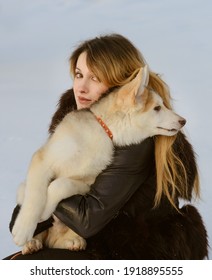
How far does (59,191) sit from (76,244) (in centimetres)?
28

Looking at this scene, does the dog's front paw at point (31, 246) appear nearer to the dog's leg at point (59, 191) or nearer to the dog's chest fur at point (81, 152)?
the dog's leg at point (59, 191)

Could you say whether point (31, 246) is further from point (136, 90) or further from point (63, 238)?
point (136, 90)

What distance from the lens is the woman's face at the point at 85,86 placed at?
3262 mm

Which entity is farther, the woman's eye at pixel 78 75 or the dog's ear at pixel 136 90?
the woman's eye at pixel 78 75

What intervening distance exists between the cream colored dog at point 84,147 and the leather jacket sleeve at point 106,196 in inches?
1.7

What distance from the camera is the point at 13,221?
324 centimetres

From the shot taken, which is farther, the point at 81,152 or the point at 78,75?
the point at 78,75

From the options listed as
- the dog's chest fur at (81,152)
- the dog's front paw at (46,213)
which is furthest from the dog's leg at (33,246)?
the dog's chest fur at (81,152)

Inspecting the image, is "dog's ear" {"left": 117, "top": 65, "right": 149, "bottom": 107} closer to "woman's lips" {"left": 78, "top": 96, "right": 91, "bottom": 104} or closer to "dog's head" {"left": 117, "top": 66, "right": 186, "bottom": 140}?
"dog's head" {"left": 117, "top": 66, "right": 186, "bottom": 140}

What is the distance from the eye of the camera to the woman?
9.93 feet

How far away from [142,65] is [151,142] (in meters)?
0.41

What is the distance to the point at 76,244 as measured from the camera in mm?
3078

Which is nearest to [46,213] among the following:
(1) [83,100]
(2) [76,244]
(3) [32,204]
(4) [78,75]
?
(3) [32,204]

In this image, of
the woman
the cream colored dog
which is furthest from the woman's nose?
the cream colored dog
